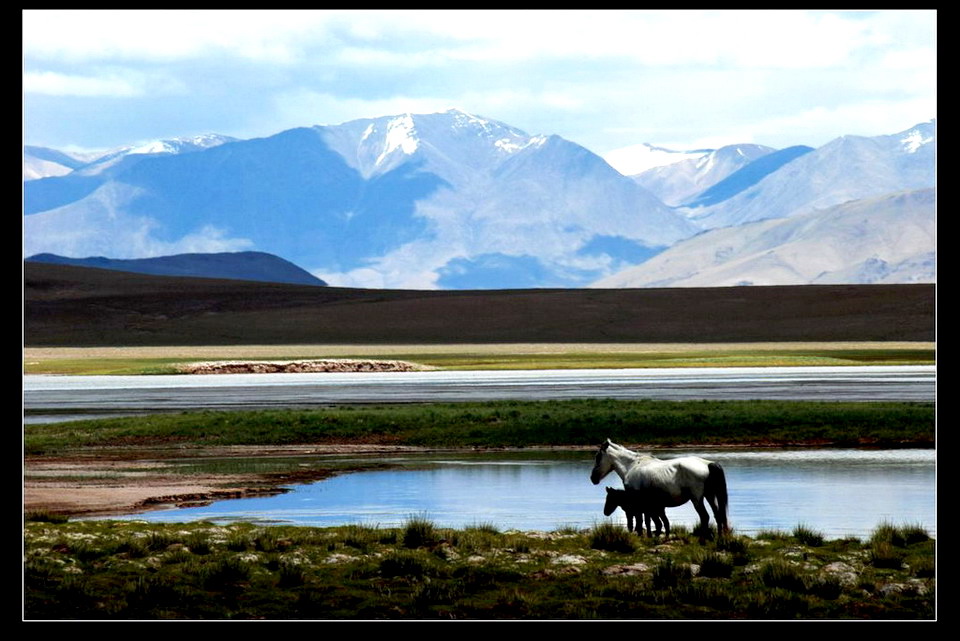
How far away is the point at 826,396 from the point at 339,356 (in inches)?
2272

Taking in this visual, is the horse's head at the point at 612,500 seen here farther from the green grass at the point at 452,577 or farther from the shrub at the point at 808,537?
the shrub at the point at 808,537

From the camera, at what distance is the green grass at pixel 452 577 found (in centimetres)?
1262

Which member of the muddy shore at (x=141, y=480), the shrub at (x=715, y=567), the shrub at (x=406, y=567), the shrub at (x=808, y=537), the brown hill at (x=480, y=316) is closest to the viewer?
the shrub at (x=715, y=567)

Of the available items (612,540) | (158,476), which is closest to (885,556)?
(612,540)

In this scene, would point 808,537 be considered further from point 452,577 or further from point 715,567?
point 452,577

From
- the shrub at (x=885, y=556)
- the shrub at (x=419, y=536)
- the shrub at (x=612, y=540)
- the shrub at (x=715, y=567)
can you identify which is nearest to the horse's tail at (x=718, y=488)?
the shrub at (x=612, y=540)

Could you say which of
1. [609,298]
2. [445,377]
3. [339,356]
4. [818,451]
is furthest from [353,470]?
[609,298]

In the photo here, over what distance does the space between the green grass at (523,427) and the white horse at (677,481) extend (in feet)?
53.8

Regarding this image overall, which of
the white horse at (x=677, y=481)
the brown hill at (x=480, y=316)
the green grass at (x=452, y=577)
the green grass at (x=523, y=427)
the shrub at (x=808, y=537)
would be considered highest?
the brown hill at (x=480, y=316)

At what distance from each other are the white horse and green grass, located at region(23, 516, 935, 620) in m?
0.41

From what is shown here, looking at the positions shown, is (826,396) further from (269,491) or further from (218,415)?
(269,491)

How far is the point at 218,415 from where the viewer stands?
38.4 meters

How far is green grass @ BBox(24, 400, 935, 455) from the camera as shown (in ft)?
109
